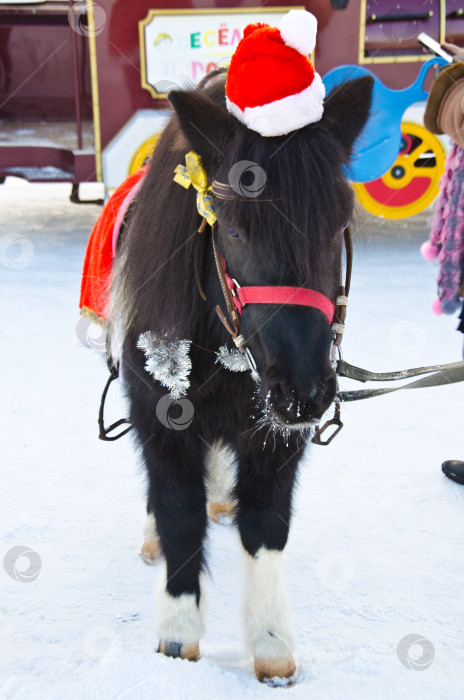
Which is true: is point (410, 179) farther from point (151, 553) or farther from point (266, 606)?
point (266, 606)

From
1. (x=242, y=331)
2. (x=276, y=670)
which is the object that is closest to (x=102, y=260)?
(x=242, y=331)

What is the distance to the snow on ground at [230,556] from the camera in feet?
5.26

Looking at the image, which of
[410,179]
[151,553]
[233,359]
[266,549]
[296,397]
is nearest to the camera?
[296,397]

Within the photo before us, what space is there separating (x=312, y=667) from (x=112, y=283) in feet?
3.97

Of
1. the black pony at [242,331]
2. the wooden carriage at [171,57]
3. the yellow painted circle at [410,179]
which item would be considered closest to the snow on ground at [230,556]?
the black pony at [242,331]

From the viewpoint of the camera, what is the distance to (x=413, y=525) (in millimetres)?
2336

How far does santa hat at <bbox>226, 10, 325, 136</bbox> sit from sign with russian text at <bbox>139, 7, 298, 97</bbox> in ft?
13.7

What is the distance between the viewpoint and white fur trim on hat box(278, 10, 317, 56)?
131cm

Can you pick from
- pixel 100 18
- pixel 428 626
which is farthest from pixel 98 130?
pixel 428 626

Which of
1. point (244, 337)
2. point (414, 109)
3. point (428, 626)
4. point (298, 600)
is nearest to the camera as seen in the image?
point (244, 337)

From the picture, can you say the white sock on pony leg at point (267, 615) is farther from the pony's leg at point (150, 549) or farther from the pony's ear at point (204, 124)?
the pony's ear at point (204, 124)

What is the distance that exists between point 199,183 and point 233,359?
43cm

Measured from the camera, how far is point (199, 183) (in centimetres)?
139

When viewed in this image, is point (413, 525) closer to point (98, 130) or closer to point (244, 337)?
point (244, 337)
